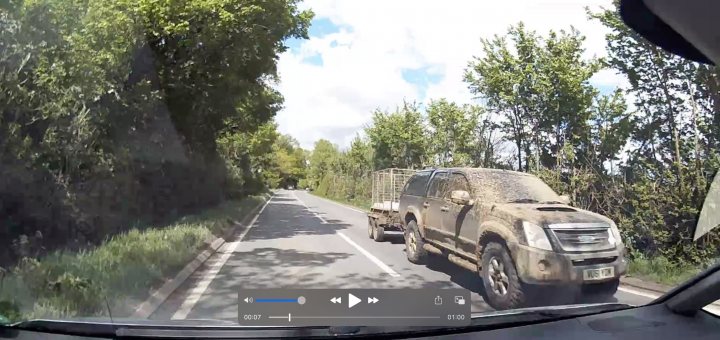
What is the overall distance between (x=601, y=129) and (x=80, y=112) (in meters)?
8.26

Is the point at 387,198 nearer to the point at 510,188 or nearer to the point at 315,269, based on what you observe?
the point at 315,269

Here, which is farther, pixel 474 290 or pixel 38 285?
pixel 38 285

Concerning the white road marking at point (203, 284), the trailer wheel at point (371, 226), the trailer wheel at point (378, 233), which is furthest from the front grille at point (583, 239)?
the trailer wheel at point (371, 226)

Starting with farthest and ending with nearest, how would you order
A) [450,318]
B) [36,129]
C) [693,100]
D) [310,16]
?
[36,129] → [310,16] → [693,100] → [450,318]

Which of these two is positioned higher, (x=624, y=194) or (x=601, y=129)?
(x=601, y=129)

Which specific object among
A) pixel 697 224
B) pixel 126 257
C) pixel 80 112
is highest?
pixel 80 112

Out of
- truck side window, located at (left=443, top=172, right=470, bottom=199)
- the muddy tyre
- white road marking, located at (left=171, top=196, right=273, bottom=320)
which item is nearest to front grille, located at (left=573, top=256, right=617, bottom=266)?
truck side window, located at (left=443, top=172, right=470, bottom=199)

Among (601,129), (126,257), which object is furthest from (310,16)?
(126,257)

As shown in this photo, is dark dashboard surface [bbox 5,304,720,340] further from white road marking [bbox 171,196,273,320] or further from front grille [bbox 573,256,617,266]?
white road marking [bbox 171,196,273,320]

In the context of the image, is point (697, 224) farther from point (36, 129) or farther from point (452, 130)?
point (36, 129)

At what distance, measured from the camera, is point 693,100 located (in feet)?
12.7

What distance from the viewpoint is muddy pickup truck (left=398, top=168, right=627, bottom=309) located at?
12.4 feet

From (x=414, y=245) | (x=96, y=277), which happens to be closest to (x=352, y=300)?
(x=414, y=245)

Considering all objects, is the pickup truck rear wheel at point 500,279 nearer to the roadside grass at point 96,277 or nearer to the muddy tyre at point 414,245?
the muddy tyre at point 414,245
